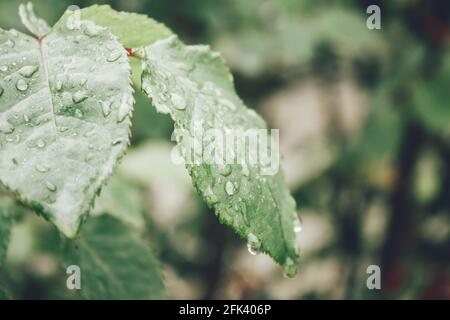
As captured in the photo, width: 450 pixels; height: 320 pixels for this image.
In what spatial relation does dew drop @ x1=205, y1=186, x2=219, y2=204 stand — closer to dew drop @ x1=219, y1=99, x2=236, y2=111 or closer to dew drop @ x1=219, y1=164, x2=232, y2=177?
dew drop @ x1=219, y1=164, x2=232, y2=177

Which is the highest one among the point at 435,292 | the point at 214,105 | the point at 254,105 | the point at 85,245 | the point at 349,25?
the point at 349,25

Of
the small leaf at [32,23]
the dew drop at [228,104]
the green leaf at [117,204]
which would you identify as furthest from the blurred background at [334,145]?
the dew drop at [228,104]

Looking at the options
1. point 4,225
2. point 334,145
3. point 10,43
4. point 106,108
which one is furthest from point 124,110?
point 334,145

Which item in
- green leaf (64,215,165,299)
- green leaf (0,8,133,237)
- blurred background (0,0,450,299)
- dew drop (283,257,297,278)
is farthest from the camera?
blurred background (0,0,450,299)

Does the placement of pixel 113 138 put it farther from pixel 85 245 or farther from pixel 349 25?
pixel 349 25

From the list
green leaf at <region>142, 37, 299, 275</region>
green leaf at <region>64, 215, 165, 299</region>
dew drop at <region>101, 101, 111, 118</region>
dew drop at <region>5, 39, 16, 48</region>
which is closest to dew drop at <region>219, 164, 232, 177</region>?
green leaf at <region>142, 37, 299, 275</region>

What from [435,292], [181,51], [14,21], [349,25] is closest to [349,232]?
[435,292]

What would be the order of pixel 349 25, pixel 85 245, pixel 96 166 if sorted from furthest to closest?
pixel 349 25 → pixel 85 245 → pixel 96 166

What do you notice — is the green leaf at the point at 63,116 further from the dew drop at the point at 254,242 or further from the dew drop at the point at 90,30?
the dew drop at the point at 254,242
